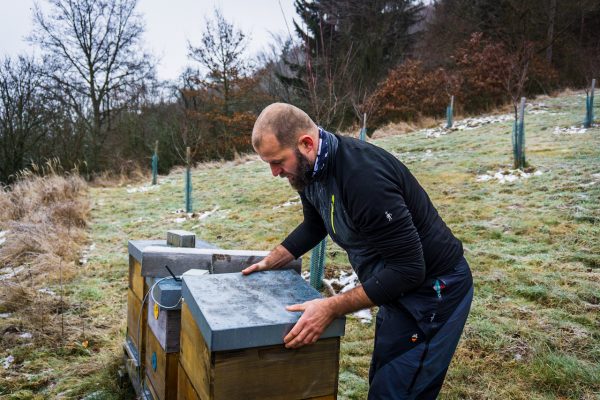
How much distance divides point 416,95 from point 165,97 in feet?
41.6

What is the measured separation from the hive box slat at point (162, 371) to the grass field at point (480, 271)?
2.31 feet

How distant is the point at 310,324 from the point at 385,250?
1.27 ft

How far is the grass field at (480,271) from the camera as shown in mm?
2945

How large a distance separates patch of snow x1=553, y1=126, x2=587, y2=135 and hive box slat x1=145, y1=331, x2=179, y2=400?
37.1 ft

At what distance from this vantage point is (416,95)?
20484mm

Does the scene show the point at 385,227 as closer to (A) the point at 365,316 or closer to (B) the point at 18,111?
(A) the point at 365,316

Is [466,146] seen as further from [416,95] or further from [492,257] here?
[416,95]

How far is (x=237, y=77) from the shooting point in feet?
70.7

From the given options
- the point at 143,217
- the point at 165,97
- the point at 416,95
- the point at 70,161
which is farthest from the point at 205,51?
the point at 143,217

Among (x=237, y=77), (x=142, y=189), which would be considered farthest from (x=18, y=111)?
(x=237, y=77)

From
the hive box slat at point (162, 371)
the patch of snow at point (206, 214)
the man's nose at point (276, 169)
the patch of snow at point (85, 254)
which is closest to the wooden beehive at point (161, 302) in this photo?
the hive box slat at point (162, 371)

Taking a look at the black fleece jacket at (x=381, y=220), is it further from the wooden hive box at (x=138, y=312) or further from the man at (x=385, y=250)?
the wooden hive box at (x=138, y=312)

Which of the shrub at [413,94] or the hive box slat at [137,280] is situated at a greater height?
the shrub at [413,94]

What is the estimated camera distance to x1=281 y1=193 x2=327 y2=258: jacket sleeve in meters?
2.23
